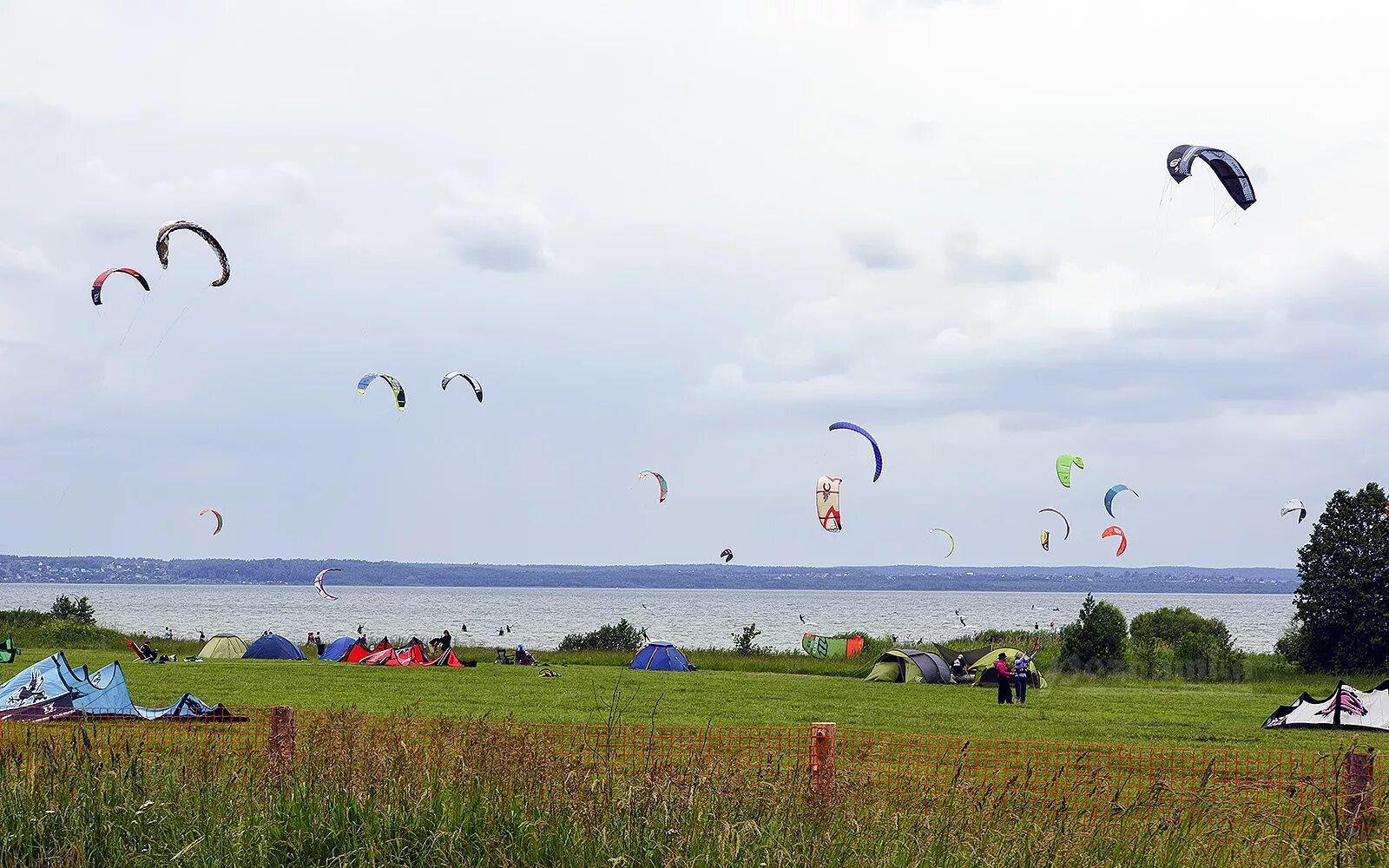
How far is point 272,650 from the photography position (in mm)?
40469

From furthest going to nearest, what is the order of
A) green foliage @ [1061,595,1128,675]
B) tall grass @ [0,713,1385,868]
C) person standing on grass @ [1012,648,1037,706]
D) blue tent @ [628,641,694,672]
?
A: green foliage @ [1061,595,1128,675] < blue tent @ [628,641,694,672] < person standing on grass @ [1012,648,1037,706] < tall grass @ [0,713,1385,868]

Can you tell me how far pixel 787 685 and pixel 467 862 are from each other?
26424 millimetres

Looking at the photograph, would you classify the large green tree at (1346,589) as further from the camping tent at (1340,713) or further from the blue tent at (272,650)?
the blue tent at (272,650)

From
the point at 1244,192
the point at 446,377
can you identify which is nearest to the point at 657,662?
the point at 446,377

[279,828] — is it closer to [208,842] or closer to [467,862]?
[208,842]

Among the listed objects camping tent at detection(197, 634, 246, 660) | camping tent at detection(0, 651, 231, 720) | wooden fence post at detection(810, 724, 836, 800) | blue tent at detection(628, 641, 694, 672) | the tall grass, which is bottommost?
camping tent at detection(197, 634, 246, 660)

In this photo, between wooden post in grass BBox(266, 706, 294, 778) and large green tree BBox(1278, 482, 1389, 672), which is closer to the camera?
wooden post in grass BBox(266, 706, 294, 778)

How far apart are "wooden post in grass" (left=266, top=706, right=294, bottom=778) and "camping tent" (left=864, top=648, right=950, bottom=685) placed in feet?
93.0

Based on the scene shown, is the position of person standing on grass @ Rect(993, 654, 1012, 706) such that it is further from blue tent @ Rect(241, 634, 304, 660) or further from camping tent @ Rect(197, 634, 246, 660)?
camping tent @ Rect(197, 634, 246, 660)

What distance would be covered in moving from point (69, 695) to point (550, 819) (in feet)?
53.3

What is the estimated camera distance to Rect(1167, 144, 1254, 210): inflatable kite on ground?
55.3ft

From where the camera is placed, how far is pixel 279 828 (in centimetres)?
643

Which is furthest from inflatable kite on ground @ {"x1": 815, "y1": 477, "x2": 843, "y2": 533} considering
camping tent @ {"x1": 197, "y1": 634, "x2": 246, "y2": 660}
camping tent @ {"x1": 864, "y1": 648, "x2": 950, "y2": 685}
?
camping tent @ {"x1": 197, "y1": 634, "x2": 246, "y2": 660}

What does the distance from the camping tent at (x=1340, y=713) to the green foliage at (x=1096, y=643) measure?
14.7 metres
